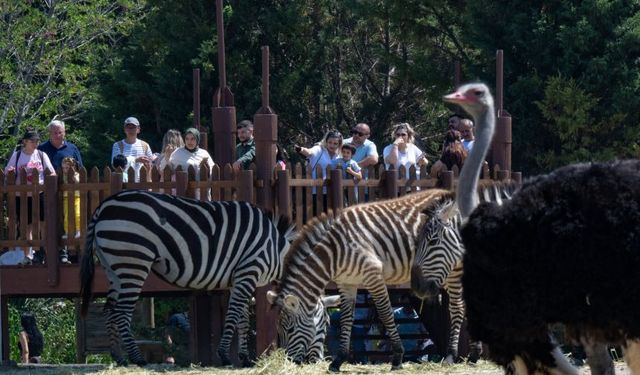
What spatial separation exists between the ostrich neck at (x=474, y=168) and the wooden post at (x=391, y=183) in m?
5.04

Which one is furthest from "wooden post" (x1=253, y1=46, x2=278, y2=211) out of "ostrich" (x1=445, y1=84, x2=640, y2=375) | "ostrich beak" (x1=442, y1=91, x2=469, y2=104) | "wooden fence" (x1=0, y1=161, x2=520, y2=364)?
"ostrich" (x1=445, y1=84, x2=640, y2=375)

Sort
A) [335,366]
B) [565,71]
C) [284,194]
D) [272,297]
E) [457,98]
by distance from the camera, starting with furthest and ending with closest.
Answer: [565,71], [284,194], [272,297], [335,366], [457,98]

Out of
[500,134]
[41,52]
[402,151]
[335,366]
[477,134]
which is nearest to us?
[477,134]

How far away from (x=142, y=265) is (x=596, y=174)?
5.78 meters

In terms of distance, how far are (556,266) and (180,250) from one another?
230 inches

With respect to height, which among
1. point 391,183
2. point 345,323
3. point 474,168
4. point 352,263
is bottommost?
point 345,323

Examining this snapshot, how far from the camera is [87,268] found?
41.7 feet

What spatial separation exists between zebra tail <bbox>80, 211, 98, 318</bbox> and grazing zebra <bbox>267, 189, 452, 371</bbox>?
1.56 m

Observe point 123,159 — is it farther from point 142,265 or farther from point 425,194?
point 425,194

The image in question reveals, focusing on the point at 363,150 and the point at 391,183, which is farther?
the point at 363,150

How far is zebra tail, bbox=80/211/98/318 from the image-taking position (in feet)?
41.6

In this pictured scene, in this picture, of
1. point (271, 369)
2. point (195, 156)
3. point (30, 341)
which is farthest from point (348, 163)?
point (30, 341)

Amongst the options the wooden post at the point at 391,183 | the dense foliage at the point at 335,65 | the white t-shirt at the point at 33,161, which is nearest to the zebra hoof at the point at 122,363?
the white t-shirt at the point at 33,161

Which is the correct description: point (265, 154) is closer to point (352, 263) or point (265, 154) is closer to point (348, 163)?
point (348, 163)
